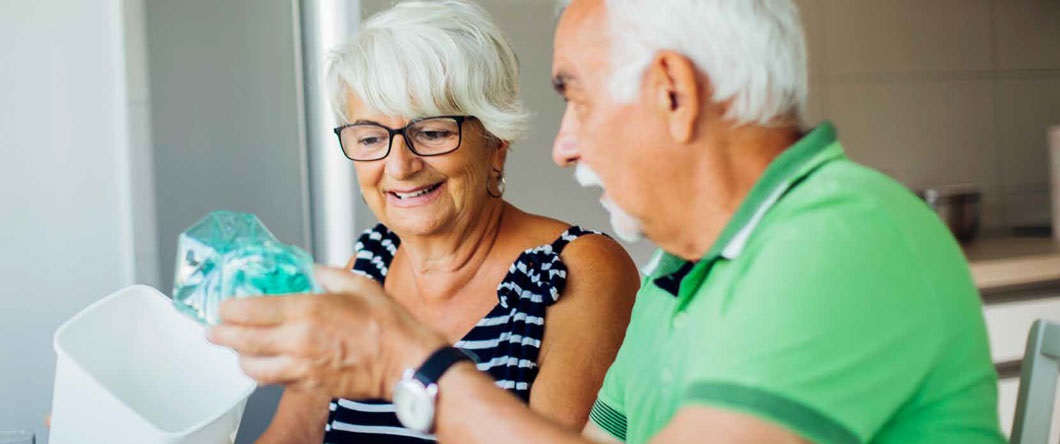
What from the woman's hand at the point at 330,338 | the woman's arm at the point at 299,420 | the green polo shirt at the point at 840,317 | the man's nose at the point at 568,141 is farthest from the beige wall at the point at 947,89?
the woman's hand at the point at 330,338

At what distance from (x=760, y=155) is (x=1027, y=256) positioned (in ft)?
7.15

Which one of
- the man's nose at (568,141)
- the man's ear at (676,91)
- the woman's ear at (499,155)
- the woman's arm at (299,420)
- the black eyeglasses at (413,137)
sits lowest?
the woman's arm at (299,420)

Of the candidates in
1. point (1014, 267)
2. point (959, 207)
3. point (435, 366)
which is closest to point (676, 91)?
point (435, 366)

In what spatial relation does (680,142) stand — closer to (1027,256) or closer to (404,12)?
(404,12)

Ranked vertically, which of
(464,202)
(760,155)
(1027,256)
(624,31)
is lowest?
(1027,256)

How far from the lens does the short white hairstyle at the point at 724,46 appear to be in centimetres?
86

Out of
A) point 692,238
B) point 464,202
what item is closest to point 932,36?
point 464,202

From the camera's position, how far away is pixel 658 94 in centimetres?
87

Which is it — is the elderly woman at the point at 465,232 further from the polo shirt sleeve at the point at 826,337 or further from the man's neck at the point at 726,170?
the polo shirt sleeve at the point at 826,337

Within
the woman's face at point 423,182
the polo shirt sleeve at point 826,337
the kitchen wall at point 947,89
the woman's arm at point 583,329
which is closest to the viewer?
the polo shirt sleeve at point 826,337

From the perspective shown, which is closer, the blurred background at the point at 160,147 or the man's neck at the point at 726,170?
the man's neck at the point at 726,170

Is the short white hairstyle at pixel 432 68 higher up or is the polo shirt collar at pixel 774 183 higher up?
the short white hairstyle at pixel 432 68

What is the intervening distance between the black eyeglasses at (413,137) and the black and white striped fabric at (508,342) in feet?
0.62

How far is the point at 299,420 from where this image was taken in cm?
158
